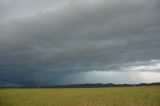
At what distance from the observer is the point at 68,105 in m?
28.2

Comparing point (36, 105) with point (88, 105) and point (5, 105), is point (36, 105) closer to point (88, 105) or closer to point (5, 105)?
point (5, 105)

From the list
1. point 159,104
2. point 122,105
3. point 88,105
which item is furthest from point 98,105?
point 159,104

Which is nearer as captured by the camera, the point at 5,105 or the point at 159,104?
the point at 159,104

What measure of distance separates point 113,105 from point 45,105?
8917mm

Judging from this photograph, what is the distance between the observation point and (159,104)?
2819 centimetres

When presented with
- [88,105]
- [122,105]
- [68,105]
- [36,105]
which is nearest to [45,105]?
[36,105]

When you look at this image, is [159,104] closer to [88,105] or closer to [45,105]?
[88,105]

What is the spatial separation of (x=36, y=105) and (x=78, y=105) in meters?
7.55

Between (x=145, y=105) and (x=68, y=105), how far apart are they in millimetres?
8236

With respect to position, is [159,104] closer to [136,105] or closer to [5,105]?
[136,105]

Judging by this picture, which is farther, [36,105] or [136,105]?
[36,105]

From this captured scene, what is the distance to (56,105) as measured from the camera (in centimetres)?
3058

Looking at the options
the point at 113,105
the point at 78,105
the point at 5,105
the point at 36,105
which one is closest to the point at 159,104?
the point at 113,105

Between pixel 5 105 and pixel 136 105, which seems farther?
pixel 5 105
